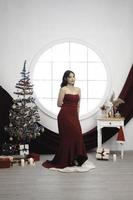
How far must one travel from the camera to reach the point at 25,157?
5.46 meters

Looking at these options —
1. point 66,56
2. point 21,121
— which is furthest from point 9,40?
point 21,121

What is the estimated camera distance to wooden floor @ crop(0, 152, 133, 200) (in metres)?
3.63

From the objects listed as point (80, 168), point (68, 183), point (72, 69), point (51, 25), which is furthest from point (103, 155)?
point (51, 25)

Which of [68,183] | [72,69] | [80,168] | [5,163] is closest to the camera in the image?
[68,183]

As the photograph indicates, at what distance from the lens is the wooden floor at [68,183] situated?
3.63 meters

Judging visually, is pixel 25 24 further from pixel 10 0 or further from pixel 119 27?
pixel 119 27

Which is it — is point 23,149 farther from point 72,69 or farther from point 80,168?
point 72,69

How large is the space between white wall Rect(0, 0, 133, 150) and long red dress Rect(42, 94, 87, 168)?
1571mm

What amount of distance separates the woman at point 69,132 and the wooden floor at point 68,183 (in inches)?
11.3

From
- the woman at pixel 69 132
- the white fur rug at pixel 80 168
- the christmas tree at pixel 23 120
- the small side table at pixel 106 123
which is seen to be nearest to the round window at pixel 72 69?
the small side table at pixel 106 123

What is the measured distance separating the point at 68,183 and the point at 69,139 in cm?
100

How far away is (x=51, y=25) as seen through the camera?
20.4ft

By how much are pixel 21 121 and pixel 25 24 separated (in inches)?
76.0

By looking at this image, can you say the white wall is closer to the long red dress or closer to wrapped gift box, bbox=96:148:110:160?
the long red dress
